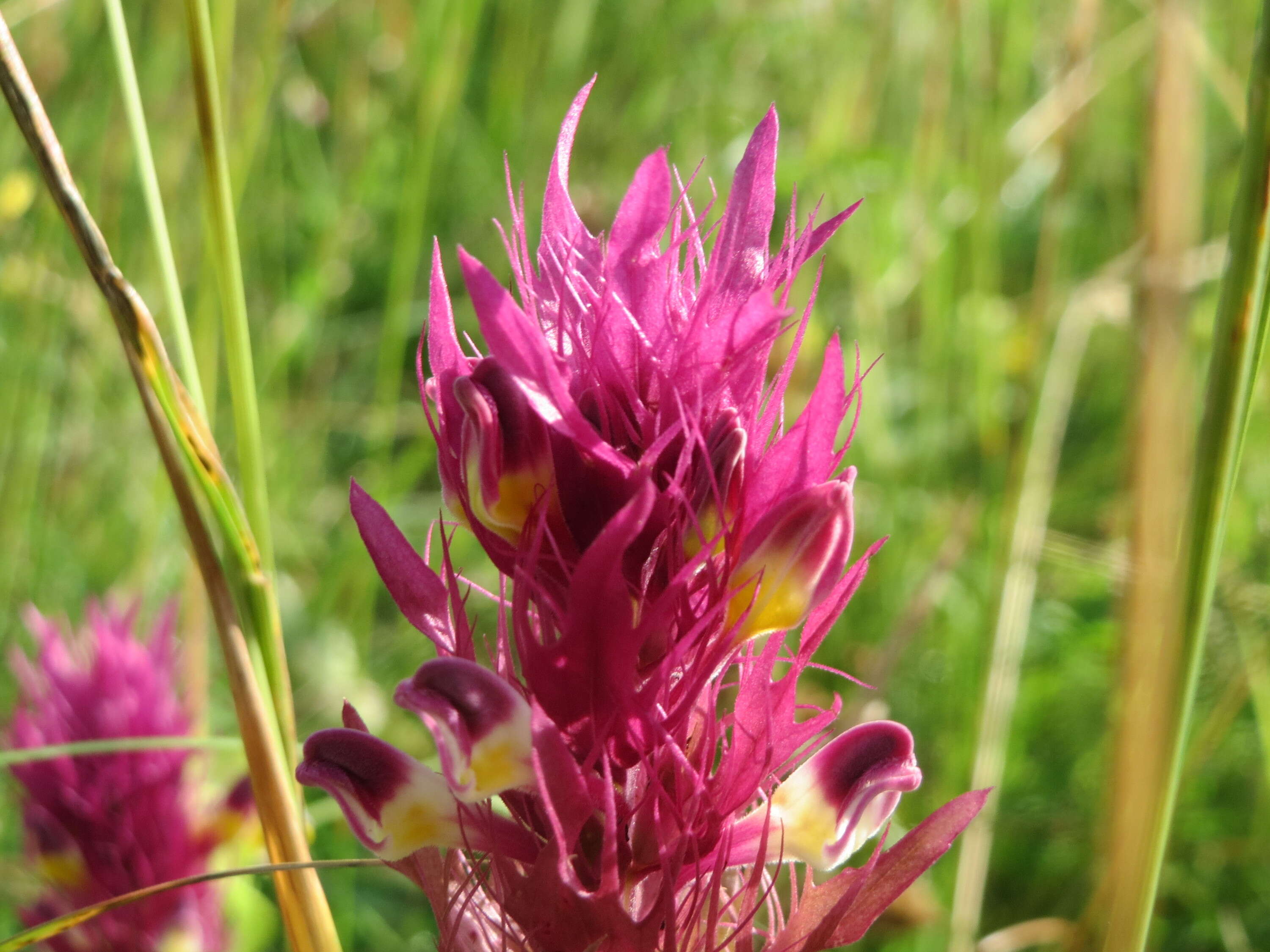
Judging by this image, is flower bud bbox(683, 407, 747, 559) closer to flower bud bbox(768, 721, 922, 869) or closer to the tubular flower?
flower bud bbox(768, 721, 922, 869)

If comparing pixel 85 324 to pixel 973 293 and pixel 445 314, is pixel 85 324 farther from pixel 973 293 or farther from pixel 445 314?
pixel 445 314

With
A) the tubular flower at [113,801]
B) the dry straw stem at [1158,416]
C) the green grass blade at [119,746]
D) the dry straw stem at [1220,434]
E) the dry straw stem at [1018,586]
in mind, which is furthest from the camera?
the tubular flower at [113,801]

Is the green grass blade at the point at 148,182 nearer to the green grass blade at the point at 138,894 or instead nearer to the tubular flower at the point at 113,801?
the green grass blade at the point at 138,894

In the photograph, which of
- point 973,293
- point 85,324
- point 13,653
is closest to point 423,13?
point 85,324

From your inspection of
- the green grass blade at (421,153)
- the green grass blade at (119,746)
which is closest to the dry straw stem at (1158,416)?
the green grass blade at (119,746)

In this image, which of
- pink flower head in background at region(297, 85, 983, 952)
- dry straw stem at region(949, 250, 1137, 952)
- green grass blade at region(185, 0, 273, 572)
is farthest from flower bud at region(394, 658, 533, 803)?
dry straw stem at region(949, 250, 1137, 952)

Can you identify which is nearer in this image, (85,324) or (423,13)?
(423,13)

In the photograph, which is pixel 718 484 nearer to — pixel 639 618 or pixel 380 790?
pixel 639 618

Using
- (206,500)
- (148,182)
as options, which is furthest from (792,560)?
(148,182)
